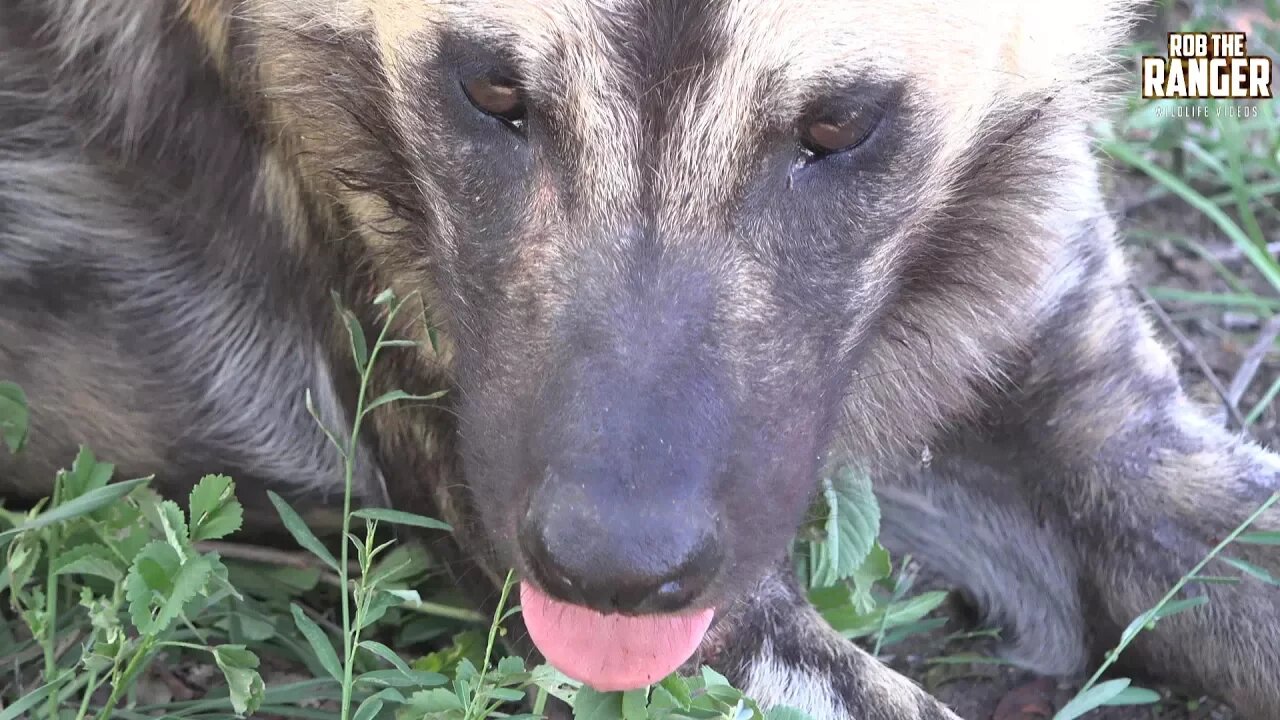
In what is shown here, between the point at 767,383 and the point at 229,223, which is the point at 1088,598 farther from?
the point at 229,223

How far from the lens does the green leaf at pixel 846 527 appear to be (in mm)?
2334

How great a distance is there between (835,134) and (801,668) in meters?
0.80

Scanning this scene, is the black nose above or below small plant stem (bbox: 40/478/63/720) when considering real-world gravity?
above

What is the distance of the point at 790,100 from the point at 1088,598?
1247 millimetres

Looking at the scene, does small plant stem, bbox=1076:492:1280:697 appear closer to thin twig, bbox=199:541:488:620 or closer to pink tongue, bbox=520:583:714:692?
pink tongue, bbox=520:583:714:692

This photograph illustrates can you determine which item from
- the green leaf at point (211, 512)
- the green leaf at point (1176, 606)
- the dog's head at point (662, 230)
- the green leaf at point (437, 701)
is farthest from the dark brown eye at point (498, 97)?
the green leaf at point (1176, 606)

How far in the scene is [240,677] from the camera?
1938 millimetres

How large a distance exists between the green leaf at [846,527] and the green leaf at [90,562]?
1007mm

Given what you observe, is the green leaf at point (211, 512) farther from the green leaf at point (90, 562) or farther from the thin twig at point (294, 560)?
the thin twig at point (294, 560)

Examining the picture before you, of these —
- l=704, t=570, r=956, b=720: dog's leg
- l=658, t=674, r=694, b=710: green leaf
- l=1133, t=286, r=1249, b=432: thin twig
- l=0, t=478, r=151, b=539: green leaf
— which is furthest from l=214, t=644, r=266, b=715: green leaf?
l=1133, t=286, r=1249, b=432: thin twig

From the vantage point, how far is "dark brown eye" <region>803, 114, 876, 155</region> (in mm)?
1871

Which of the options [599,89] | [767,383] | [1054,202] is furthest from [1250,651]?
[599,89]

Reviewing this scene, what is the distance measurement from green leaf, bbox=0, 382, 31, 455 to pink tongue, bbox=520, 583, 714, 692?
2.70 feet

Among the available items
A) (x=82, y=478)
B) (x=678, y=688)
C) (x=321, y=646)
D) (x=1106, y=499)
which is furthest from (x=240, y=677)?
(x=1106, y=499)
